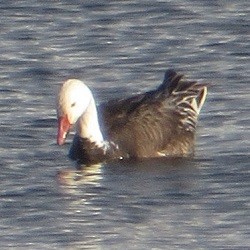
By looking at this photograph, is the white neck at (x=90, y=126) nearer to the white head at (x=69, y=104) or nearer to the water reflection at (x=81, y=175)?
the white head at (x=69, y=104)

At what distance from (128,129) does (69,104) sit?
0.79 metres

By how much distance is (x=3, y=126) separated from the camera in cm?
1784

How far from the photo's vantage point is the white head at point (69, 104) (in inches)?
658

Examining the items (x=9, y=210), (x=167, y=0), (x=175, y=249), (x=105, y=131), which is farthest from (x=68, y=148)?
(x=167, y=0)

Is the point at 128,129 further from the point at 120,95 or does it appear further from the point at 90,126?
the point at 120,95

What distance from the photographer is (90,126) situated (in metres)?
17.4

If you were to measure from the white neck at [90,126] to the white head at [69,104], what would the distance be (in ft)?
0.74

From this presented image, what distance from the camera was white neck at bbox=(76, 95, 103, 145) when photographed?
56.9 ft

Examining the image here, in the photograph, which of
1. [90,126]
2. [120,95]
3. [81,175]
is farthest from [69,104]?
[120,95]

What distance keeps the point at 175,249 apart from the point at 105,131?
3.98 meters

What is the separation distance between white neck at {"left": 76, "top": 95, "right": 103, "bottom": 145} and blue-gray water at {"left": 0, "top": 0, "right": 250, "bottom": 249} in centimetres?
31

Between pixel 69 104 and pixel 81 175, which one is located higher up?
pixel 69 104

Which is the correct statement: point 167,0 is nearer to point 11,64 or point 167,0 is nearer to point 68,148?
point 11,64

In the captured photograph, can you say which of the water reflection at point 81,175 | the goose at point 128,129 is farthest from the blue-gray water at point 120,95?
the goose at point 128,129
